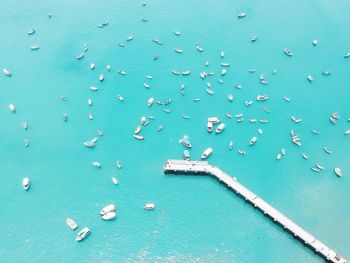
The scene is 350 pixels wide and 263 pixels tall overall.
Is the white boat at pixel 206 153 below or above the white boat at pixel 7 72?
below

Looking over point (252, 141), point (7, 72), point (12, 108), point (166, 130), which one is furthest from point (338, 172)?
point (7, 72)

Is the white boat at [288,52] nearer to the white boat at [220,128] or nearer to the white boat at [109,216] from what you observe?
the white boat at [220,128]

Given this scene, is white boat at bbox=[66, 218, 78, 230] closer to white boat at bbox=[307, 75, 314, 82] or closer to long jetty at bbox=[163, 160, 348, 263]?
long jetty at bbox=[163, 160, 348, 263]

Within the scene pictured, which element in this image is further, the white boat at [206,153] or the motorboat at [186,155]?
the white boat at [206,153]

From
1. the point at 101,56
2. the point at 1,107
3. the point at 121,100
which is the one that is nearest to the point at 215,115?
the point at 121,100

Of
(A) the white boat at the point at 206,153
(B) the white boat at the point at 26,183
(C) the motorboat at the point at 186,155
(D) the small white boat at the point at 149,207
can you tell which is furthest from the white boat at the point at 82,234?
(A) the white boat at the point at 206,153

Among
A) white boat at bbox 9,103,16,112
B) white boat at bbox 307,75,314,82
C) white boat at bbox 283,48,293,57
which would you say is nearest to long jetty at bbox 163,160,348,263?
white boat at bbox 307,75,314,82
